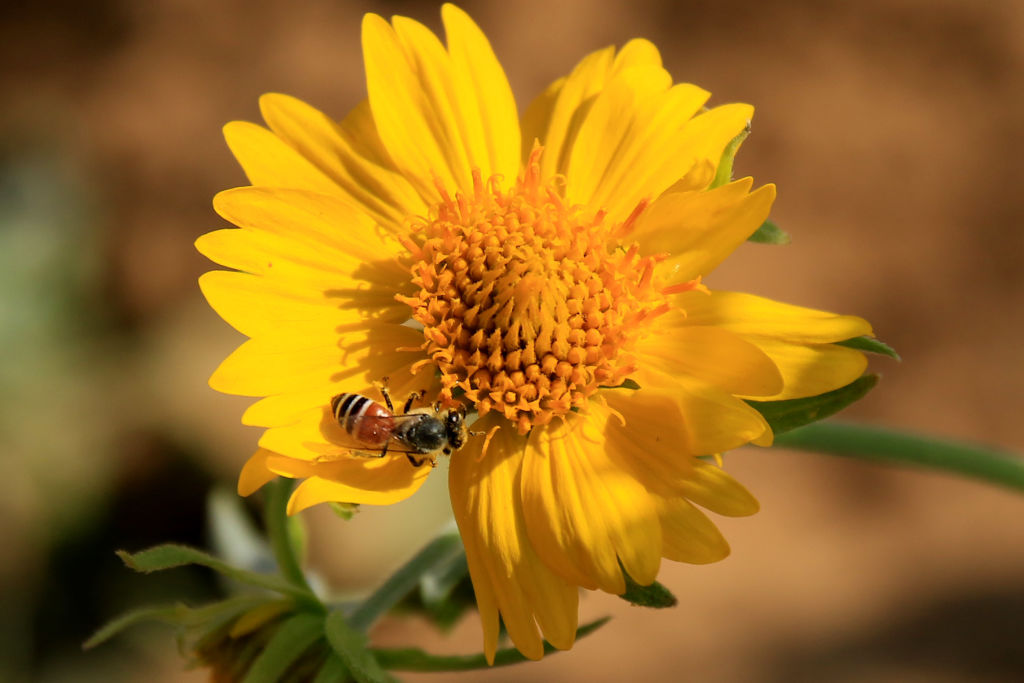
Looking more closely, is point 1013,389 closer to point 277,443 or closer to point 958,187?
point 958,187

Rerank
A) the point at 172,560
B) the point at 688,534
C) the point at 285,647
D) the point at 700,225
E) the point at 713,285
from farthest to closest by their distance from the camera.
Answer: the point at 713,285, the point at 285,647, the point at 700,225, the point at 172,560, the point at 688,534

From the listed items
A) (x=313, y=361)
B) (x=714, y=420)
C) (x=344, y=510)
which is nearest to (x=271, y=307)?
(x=313, y=361)

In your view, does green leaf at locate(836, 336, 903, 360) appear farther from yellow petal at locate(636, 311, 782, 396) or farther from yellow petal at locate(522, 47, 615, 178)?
yellow petal at locate(522, 47, 615, 178)

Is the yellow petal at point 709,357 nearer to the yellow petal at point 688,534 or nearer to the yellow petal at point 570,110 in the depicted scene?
the yellow petal at point 688,534

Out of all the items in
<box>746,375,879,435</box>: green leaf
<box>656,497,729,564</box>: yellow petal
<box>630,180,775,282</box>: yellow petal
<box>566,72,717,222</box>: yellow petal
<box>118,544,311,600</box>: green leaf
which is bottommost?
<box>118,544,311,600</box>: green leaf

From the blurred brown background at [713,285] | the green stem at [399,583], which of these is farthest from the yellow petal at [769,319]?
the blurred brown background at [713,285]

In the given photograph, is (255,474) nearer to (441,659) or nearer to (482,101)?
(441,659)

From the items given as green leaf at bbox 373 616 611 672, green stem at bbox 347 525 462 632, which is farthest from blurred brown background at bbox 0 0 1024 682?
green leaf at bbox 373 616 611 672
